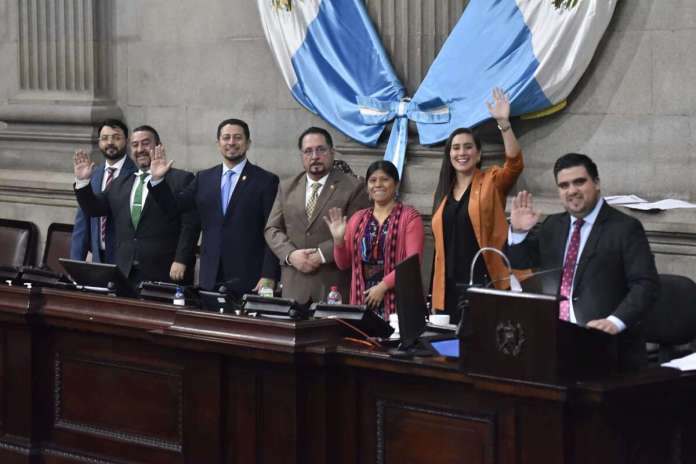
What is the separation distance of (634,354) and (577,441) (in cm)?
37

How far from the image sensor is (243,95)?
29.3 feet

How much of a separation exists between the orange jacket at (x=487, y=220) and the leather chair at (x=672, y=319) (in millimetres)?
755

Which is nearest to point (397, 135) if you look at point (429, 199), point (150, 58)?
point (429, 199)

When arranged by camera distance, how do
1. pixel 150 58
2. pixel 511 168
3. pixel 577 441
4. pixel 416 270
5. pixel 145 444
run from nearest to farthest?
pixel 577 441
pixel 416 270
pixel 145 444
pixel 511 168
pixel 150 58

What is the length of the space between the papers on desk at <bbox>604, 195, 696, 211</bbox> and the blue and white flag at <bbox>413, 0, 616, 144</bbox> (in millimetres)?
626

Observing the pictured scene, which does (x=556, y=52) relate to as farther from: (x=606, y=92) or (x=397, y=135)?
(x=397, y=135)

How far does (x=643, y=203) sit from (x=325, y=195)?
61.6 inches

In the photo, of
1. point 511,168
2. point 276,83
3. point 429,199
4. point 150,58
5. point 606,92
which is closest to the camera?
point 511,168

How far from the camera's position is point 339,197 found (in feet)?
22.2

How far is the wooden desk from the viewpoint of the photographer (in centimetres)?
438

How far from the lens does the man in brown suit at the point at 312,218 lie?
6719 mm

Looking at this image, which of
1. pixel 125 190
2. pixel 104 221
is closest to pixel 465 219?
pixel 125 190

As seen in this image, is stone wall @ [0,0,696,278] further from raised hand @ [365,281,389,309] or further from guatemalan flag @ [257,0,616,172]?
raised hand @ [365,281,389,309]

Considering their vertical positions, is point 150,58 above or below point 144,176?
above
